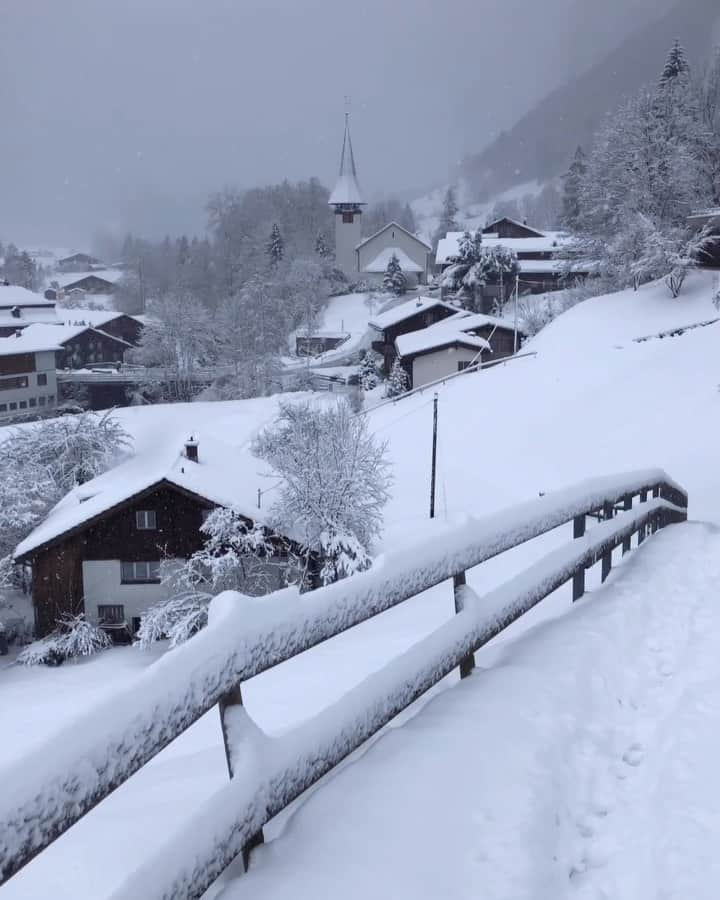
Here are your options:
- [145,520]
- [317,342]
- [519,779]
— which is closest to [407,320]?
[317,342]

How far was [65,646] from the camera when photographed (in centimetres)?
2350

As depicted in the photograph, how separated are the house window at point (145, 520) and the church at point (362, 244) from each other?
231ft

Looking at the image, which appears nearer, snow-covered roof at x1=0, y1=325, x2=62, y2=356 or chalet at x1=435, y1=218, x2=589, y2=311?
snow-covered roof at x1=0, y1=325, x2=62, y2=356

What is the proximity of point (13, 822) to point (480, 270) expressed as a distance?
64.2 m

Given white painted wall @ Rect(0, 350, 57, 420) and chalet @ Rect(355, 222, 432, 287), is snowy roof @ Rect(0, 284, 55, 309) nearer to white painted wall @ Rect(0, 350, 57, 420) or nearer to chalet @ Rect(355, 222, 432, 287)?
white painted wall @ Rect(0, 350, 57, 420)

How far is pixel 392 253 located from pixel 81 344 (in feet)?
137

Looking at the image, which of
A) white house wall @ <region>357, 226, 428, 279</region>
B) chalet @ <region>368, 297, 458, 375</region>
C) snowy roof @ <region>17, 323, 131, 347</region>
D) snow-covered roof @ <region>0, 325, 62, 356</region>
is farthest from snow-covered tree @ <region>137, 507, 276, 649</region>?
white house wall @ <region>357, 226, 428, 279</region>

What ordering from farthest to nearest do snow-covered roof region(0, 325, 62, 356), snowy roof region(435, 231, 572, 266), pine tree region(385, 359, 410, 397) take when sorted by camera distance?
snowy roof region(435, 231, 572, 266) → snow-covered roof region(0, 325, 62, 356) → pine tree region(385, 359, 410, 397)

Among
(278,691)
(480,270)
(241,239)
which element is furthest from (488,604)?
(241,239)

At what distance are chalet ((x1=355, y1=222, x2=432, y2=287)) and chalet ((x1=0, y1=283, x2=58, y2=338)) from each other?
3854 centimetres

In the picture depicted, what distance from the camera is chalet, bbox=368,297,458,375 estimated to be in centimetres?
5725

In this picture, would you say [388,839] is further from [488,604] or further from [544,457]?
[544,457]

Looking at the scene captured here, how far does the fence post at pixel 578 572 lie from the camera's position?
5294 millimetres

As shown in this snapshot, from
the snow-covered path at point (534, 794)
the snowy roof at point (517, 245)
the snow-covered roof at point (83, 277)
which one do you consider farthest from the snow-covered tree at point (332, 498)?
the snow-covered roof at point (83, 277)
